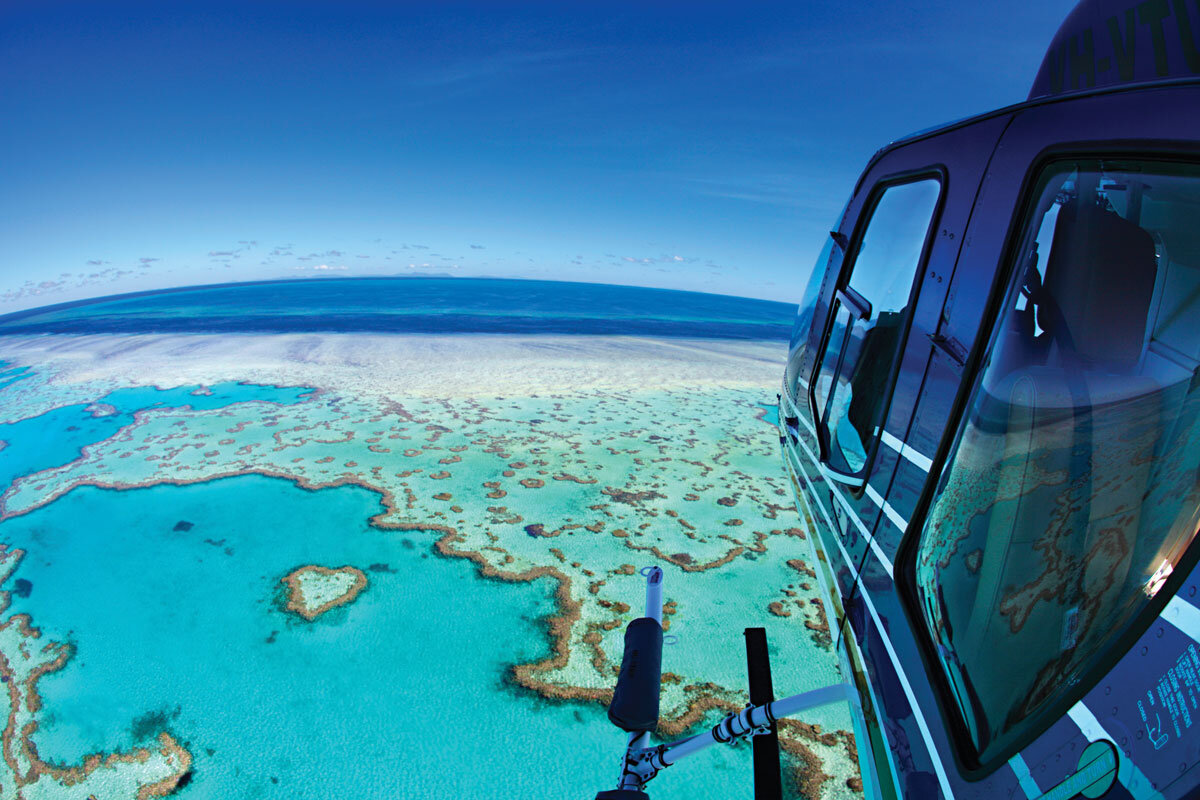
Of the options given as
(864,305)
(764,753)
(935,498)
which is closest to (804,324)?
(864,305)

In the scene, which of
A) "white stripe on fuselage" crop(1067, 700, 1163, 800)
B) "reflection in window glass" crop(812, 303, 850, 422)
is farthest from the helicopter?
"reflection in window glass" crop(812, 303, 850, 422)

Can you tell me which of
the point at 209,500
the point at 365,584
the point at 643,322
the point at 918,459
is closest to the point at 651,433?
the point at 365,584

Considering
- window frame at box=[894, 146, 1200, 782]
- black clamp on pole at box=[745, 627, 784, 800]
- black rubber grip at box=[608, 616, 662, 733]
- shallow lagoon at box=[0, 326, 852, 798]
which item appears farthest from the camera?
shallow lagoon at box=[0, 326, 852, 798]

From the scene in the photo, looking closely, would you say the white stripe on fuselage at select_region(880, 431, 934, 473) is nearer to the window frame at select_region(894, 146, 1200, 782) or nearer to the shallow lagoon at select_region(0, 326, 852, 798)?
the window frame at select_region(894, 146, 1200, 782)

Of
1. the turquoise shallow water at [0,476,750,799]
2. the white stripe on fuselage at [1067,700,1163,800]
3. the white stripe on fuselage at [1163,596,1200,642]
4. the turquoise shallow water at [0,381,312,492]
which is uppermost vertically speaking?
the white stripe on fuselage at [1163,596,1200,642]

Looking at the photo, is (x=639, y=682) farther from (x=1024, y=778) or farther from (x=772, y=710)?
(x=1024, y=778)

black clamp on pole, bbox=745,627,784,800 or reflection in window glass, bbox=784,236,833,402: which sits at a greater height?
reflection in window glass, bbox=784,236,833,402

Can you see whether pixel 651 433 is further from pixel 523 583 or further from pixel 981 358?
pixel 981 358

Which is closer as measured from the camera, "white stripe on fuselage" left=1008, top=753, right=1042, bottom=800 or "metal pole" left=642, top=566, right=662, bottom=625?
"white stripe on fuselage" left=1008, top=753, right=1042, bottom=800

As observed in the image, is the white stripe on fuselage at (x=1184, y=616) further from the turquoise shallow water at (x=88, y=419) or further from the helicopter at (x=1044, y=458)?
the turquoise shallow water at (x=88, y=419)
